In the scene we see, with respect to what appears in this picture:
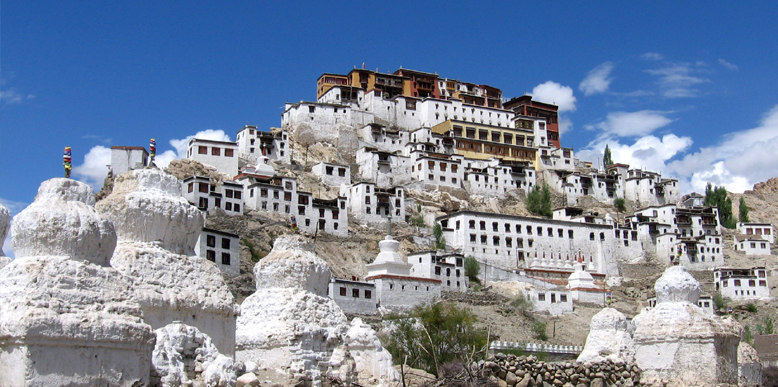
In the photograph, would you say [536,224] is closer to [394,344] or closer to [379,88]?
[379,88]

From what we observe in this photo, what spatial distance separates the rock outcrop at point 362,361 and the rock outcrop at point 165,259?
9.17ft

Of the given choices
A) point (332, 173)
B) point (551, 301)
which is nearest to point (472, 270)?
point (551, 301)

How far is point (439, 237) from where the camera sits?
79.8 meters

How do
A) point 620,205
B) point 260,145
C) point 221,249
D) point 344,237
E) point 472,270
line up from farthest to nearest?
point 620,205, point 260,145, point 344,237, point 472,270, point 221,249

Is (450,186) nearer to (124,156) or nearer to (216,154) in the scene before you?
(216,154)

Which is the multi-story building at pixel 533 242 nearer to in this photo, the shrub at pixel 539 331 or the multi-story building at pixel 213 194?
the shrub at pixel 539 331

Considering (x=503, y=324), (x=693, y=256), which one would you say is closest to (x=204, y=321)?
(x=503, y=324)

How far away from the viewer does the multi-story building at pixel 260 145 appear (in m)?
89.3

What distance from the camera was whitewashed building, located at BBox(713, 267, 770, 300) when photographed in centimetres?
8188

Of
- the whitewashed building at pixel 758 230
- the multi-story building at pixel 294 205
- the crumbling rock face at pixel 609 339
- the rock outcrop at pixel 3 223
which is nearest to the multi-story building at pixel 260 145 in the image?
the multi-story building at pixel 294 205

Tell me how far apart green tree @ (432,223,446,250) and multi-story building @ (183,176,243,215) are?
1874cm

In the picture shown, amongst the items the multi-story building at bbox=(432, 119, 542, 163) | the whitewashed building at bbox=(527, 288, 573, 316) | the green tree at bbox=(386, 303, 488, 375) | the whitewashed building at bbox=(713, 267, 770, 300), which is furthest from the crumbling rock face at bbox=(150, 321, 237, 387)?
the multi-story building at bbox=(432, 119, 542, 163)

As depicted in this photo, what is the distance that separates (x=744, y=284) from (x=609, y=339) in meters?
65.8

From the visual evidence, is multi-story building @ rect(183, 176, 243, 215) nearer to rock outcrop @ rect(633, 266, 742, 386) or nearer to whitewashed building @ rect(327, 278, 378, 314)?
whitewashed building @ rect(327, 278, 378, 314)
